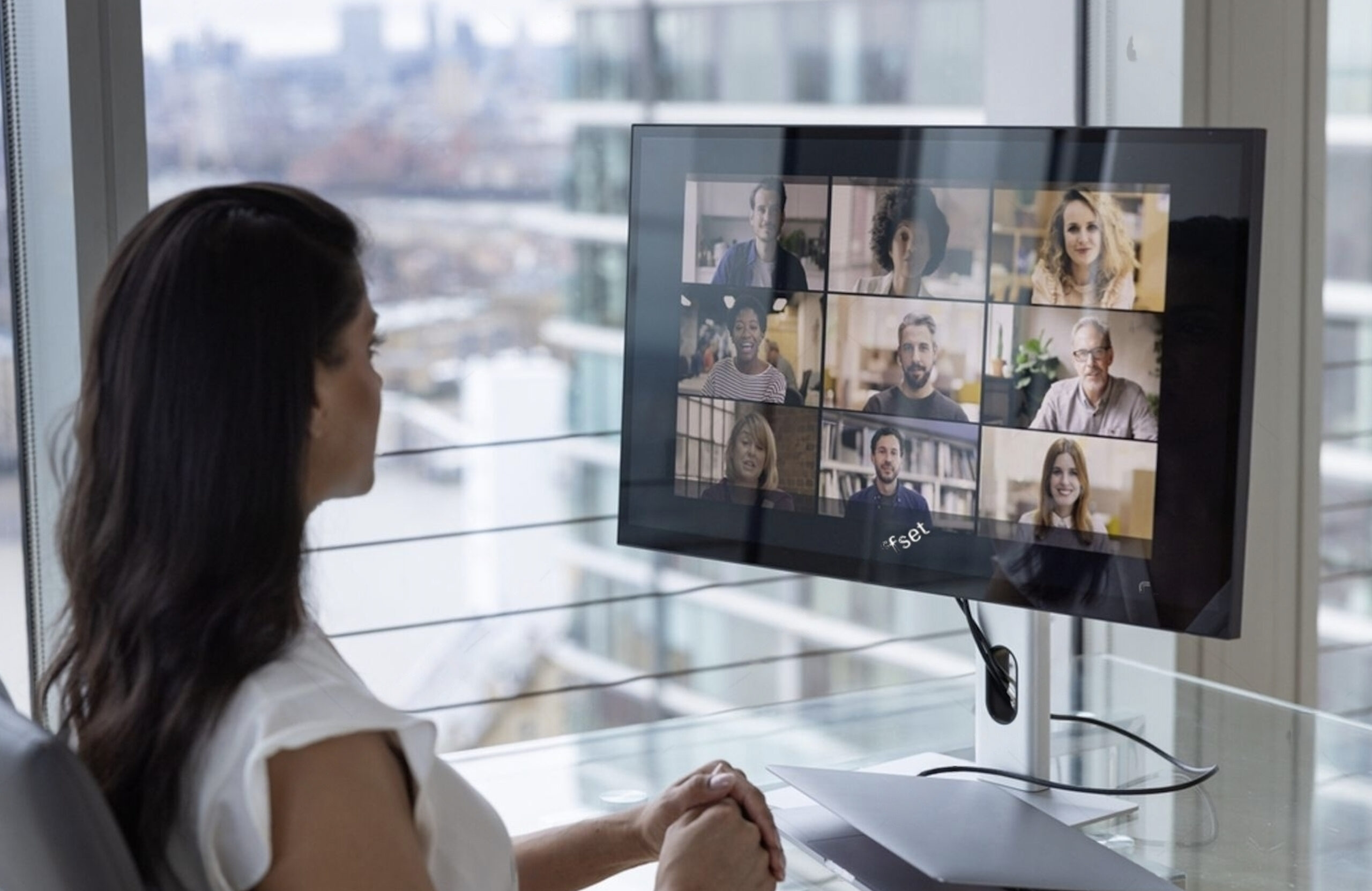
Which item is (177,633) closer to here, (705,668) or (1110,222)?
(1110,222)

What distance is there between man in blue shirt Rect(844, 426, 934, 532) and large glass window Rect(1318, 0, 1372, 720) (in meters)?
0.95

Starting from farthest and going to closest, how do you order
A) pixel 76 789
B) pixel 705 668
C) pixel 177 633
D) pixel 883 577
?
pixel 705 668 → pixel 883 577 → pixel 177 633 → pixel 76 789

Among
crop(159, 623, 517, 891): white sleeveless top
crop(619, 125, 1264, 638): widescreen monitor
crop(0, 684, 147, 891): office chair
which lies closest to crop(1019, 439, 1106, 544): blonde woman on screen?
crop(619, 125, 1264, 638): widescreen monitor

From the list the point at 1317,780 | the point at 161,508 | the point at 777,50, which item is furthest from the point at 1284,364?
the point at 777,50

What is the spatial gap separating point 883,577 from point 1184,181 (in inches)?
15.7

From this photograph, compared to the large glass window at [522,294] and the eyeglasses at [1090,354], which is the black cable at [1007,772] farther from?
the large glass window at [522,294]

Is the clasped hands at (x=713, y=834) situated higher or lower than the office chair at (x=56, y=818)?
lower

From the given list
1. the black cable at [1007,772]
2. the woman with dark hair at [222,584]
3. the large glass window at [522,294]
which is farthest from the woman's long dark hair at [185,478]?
the large glass window at [522,294]

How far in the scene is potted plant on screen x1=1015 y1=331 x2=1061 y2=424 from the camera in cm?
115

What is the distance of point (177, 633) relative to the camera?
839 mm

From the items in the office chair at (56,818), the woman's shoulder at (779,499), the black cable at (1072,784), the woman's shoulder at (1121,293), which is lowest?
the black cable at (1072,784)

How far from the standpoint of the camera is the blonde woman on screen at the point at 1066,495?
3.75 ft

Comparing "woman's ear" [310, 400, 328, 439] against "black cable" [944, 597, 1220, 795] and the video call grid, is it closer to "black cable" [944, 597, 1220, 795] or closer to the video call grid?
the video call grid

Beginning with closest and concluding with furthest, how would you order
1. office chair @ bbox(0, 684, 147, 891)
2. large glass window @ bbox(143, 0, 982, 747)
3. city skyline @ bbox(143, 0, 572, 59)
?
office chair @ bbox(0, 684, 147, 891), city skyline @ bbox(143, 0, 572, 59), large glass window @ bbox(143, 0, 982, 747)
